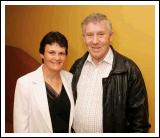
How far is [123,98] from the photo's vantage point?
93.9 inches

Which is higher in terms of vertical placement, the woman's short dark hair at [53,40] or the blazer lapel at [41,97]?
the woman's short dark hair at [53,40]

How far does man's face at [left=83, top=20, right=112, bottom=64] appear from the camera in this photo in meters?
2.38

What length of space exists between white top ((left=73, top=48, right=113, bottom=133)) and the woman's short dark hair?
225 mm

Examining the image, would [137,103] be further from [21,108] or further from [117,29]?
[21,108]

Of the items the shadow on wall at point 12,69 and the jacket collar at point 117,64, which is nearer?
the jacket collar at point 117,64

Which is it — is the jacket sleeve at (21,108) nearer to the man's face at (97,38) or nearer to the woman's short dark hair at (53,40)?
the woman's short dark hair at (53,40)

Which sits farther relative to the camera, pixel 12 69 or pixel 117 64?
pixel 12 69

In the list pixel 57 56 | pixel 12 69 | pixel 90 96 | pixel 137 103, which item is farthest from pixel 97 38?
pixel 12 69

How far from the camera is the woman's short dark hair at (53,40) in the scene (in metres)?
2.44

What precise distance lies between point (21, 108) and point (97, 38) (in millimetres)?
800

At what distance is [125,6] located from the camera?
2.48 meters

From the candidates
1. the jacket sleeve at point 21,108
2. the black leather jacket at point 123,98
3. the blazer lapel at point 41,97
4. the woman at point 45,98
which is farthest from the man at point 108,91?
the jacket sleeve at point 21,108

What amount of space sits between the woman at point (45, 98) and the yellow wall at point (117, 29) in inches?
2.9

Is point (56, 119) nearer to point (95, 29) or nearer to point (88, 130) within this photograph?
point (88, 130)
